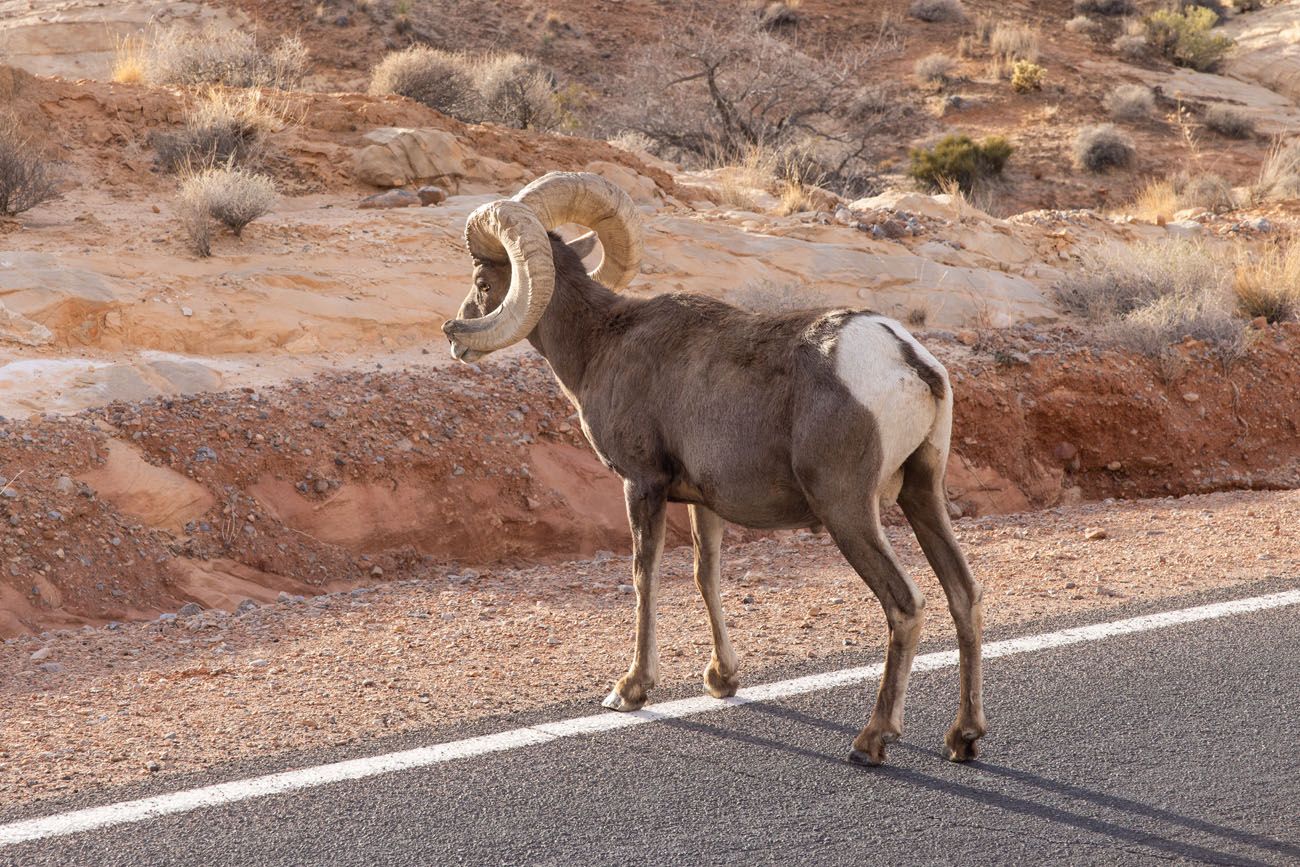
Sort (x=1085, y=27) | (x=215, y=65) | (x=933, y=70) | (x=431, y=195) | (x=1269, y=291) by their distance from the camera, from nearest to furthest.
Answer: (x=1269, y=291) → (x=431, y=195) → (x=215, y=65) → (x=933, y=70) → (x=1085, y=27)

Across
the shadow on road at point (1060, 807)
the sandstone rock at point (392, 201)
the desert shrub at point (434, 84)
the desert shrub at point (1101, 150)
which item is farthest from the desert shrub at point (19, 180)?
the desert shrub at point (1101, 150)

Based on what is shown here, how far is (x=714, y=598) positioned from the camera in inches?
225

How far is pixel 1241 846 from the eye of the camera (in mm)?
4227

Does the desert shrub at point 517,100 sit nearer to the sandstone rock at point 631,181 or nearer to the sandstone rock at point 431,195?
the sandstone rock at point 631,181

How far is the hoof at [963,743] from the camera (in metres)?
4.97

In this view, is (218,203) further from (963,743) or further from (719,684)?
(963,743)

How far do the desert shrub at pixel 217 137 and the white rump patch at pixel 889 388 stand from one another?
1052 cm

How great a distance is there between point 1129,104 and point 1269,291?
1914 cm

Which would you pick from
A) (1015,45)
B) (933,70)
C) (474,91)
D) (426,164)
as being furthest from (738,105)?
(1015,45)

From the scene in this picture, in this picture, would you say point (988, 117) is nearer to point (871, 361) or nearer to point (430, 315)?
point (430, 315)

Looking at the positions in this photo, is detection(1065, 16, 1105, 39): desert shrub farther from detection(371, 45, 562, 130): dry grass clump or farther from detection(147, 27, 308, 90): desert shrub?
detection(147, 27, 308, 90): desert shrub

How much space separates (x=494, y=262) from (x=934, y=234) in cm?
1031

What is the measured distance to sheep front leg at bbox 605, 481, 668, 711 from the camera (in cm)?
543

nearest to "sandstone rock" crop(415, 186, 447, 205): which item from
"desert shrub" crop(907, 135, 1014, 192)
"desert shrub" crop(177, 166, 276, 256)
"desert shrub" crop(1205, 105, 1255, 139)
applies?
"desert shrub" crop(177, 166, 276, 256)
